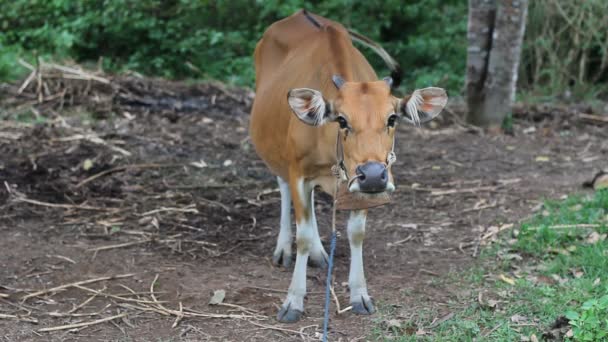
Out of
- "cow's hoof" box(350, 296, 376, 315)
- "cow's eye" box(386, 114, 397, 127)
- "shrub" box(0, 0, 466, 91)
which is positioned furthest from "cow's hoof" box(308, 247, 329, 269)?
"shrub" box(0, 0, 466, 91)

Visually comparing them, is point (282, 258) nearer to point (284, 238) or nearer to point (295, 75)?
point (284, 238)

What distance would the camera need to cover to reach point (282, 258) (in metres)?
6.18

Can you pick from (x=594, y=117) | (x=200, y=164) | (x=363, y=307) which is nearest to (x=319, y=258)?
(x=363, y=307)

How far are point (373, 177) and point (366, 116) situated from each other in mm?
384

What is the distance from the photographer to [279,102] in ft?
19.1

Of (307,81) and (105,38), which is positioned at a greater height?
(307,81)

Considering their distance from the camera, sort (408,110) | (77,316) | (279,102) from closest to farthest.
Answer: (408,110) → (77,316) → (279,102)

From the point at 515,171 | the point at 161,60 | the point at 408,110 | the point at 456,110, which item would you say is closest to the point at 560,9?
the point at 456,110

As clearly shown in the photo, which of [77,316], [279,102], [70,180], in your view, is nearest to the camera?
[77,316]

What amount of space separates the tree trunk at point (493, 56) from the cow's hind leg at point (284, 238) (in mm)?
4098

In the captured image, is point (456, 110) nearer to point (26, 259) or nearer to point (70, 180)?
point (70, 180)

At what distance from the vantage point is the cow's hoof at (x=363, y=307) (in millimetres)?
5312

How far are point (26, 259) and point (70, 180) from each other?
1.69 m

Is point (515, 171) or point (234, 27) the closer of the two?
point (515, 171)
